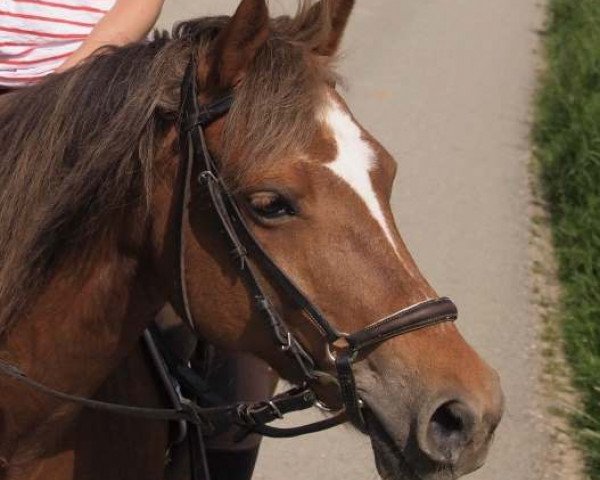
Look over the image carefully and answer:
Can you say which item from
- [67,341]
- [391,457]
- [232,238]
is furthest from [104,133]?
[391,457]

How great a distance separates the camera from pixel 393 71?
10.3 metres

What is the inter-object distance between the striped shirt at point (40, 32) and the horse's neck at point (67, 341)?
2.78ft

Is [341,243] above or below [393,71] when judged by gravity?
above

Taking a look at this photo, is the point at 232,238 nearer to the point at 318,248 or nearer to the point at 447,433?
the point at 318,248

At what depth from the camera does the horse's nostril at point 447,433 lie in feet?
Result: 7.25

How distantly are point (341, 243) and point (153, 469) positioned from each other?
1.04 metres

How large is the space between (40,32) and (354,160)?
1.22 m

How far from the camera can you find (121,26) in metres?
2.91

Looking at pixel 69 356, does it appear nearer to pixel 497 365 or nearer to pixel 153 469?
pixel 153 469

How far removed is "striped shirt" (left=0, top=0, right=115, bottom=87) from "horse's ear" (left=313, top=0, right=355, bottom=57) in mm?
750

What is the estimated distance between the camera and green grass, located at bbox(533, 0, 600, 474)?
546 centimetres

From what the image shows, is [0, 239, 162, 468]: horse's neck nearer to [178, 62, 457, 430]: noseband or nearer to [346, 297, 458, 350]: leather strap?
[178, 62, 457, 430]: noseband

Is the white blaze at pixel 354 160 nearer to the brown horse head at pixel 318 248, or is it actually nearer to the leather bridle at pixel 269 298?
the brown horse head at pixel 318 248

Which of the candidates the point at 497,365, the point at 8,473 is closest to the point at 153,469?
the point at 8,473
